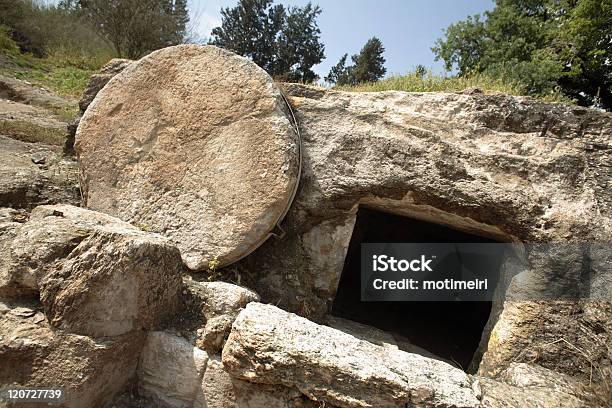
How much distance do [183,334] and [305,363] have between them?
698 millimetres

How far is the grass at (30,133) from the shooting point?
3.74 m

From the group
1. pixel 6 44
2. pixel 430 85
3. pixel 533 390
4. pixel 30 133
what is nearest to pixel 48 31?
pixel 6 44

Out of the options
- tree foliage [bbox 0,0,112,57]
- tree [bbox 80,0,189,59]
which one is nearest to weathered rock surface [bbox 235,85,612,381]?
tree [bbox 80,0,189,59]

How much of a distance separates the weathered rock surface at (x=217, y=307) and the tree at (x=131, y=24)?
11043 millimetres

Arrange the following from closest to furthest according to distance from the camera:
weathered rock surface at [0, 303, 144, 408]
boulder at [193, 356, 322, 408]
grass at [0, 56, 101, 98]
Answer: weathered rock surface at [0, 303, 144, 408]
boulder at [193, 356, 322, 408]
grass at [0, 56, 101, 98]

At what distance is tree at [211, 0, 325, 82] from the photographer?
1799cm

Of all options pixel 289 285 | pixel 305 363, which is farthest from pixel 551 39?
pixel 305 363

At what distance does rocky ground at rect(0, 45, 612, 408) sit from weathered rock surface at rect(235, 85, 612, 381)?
0.03 ft

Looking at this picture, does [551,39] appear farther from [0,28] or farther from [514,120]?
[0,28]

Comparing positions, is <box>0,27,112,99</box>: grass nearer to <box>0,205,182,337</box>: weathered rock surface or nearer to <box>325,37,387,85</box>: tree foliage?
<box>0,205,182,337</box>: weathered rock surface

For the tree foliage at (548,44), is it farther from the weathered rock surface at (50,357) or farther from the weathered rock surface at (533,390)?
the weathered rock surface at (50,357)

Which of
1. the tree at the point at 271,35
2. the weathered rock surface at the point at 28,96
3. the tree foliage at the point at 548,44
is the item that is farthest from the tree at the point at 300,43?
the weathered rock surface at the point at 28,96

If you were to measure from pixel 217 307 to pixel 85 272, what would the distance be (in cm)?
67

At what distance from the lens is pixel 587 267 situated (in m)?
2.39
